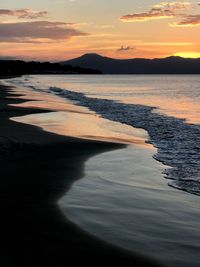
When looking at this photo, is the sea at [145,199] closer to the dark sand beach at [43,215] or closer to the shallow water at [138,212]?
the shallow water at [138,212]

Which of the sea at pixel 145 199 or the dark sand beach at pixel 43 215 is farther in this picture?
the sea at pixel 145 199

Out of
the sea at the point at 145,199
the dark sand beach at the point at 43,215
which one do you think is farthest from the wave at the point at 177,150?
the dark sand beach at the point at 43,215

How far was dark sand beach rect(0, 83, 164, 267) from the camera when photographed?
6.18m

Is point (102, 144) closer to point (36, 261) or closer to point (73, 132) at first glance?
point (73, 132)

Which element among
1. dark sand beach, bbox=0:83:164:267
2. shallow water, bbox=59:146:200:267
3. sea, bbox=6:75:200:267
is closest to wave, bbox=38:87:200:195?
sea, bbox=6:75:200:267

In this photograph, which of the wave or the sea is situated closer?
the sea

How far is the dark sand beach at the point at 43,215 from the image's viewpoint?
618 cm

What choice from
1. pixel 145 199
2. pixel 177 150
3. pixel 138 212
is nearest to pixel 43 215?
pixel 138 212

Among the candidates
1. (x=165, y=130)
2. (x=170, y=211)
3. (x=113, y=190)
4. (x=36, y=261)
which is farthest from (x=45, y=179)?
(x=165, y=130)

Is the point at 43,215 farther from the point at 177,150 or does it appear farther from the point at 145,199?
the point at 177,150

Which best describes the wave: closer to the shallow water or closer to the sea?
the sea

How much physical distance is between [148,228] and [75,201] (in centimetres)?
201

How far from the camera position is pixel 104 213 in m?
8.35

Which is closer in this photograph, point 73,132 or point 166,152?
point 166,152
